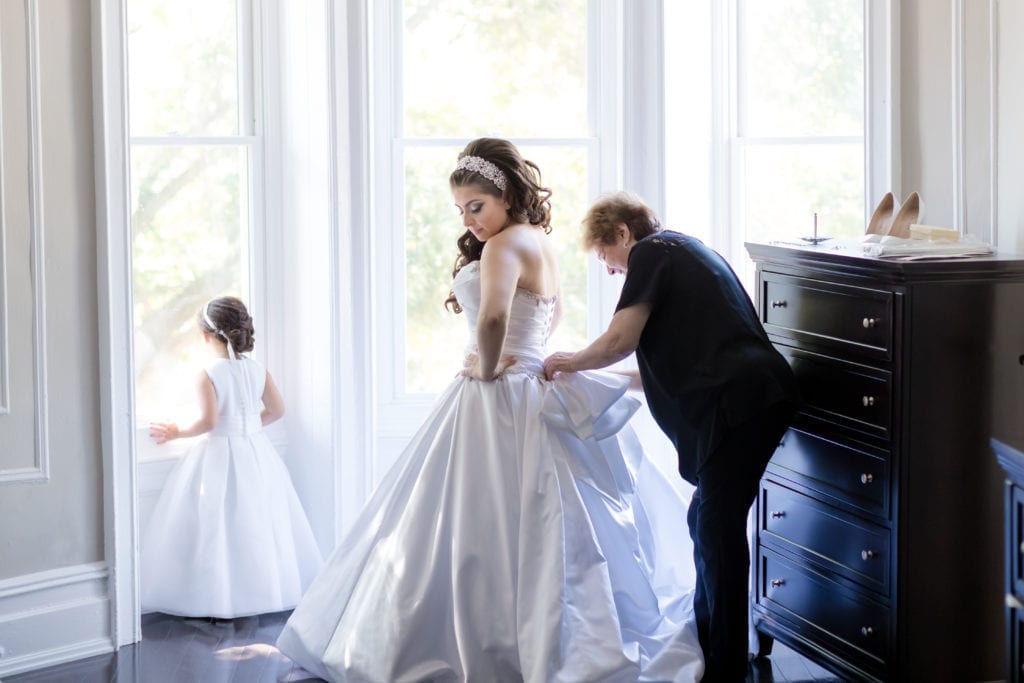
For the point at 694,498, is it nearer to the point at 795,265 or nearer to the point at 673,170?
the point at 795,265

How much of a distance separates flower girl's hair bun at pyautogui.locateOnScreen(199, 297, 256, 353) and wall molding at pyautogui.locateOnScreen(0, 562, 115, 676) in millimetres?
924

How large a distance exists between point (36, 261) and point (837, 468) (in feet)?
8.34

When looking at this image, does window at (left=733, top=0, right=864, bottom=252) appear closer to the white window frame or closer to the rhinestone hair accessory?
the white window frame

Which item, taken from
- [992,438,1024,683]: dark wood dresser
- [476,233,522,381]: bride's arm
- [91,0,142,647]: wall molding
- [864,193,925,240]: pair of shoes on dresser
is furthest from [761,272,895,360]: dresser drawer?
[91,0,142,647]: wall molding

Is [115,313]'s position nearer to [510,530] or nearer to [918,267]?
[510,530]

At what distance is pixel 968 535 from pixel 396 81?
272 centimetres

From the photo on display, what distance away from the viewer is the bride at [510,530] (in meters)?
3.60

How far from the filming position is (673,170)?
4.79 meters

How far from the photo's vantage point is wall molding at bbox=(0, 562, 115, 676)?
13.0ft

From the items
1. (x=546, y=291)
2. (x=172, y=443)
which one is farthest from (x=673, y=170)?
(x=172, y=443)

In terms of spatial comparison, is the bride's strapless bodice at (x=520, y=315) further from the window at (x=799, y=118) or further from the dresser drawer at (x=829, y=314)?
the window at (x=799, y=118)

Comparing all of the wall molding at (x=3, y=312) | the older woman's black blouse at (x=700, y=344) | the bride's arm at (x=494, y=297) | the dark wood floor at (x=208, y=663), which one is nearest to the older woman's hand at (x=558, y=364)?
the bride's arm at (x=494, y=297)

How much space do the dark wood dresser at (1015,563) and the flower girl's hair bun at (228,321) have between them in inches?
111

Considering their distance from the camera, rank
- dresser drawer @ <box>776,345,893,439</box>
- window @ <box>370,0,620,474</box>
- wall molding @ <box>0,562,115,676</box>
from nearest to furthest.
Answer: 1. dresser drawer @ <box>776,345,893,439</box>
2. wall molding @ <box>0,562,115,676</box>
3. window @ <box>370,0,620,474</box>
